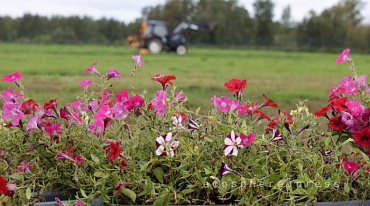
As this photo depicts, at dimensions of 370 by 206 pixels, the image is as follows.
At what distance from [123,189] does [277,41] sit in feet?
164

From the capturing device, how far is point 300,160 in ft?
5.13

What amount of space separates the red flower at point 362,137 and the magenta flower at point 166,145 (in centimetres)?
64

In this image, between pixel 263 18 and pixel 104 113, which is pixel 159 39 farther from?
pixel 263 18

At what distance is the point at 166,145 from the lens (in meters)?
1.48

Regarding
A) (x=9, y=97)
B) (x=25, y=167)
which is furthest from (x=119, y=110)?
(x=9, y=97)

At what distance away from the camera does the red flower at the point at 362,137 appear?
1.64 m

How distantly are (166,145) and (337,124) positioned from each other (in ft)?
2.19

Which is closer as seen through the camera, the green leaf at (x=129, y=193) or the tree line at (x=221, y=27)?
the green leaf at (x=129, y=193)

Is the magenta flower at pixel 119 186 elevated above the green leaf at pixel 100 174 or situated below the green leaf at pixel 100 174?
below

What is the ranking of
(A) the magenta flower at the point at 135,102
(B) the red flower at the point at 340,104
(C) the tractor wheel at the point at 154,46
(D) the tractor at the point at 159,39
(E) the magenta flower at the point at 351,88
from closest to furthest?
1. (A) the magenta flower at the point at 135,102
2. (B) the red flower at the point at 340,104
3. (E) the magenta flower at the point at 351,88
4. (C) the tractor wheel at the point at 154,46
5. (D) the tractor at the point at 159,39

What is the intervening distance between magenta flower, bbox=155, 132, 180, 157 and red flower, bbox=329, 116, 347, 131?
23.4 inches

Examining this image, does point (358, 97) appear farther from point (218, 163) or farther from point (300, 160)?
point (218, 163)

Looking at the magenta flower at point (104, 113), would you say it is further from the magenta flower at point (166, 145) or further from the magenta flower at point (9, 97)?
the magenta flower at point (9, 97)

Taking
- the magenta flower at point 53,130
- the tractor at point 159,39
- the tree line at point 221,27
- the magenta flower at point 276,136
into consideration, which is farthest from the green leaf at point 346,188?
the tree line at point 221,27
